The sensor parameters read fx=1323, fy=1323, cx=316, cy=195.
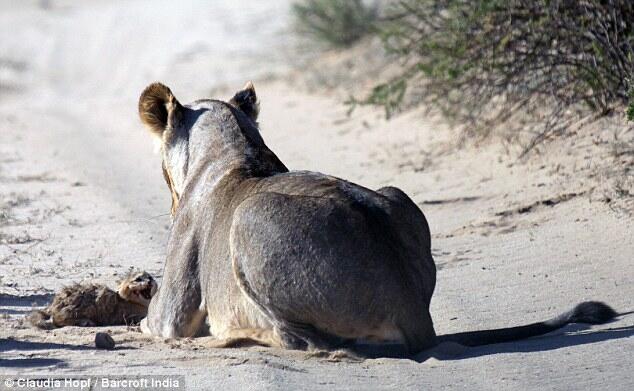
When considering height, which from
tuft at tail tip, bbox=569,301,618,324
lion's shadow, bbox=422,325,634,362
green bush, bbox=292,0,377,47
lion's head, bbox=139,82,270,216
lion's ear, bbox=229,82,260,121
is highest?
green bush, bbox=292,0,377,47

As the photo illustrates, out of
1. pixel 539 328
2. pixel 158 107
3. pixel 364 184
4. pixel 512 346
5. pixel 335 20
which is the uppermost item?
pixel 335 20

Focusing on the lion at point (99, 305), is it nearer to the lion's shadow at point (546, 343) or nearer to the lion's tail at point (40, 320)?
the lion's tail at point (40, 320)

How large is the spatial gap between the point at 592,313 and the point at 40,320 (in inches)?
121

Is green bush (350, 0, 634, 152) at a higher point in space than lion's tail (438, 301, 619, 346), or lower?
higher

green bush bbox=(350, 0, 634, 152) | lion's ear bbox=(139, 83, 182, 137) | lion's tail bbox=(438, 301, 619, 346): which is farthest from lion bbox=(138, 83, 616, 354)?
green bush bbox=(350, 0, 634, 152)

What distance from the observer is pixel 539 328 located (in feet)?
22.5

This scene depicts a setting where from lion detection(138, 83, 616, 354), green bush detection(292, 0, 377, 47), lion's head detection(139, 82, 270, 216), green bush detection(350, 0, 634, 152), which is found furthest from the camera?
green bush detection(292, 0, 377, 47)

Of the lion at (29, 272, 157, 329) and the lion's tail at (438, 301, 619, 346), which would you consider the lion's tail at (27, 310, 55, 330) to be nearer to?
the lion at (29, 272, 157, 329)

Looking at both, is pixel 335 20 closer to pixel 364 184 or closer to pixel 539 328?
pixel 364 184

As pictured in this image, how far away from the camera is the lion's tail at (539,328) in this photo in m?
6.78

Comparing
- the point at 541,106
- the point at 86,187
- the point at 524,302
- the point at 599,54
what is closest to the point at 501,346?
the point at 524,302

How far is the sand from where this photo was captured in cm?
625

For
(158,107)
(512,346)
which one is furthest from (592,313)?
(158,107)

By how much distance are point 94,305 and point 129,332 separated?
1.11ft
